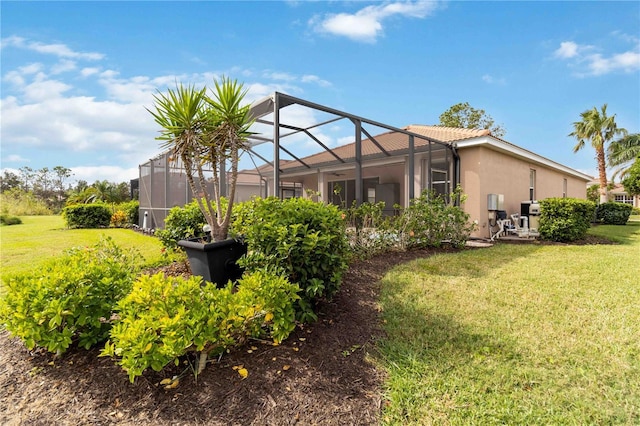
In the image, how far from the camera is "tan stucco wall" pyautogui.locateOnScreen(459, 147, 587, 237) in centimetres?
962

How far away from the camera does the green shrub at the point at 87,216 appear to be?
48.7 feet

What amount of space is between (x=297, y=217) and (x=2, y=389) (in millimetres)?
2746

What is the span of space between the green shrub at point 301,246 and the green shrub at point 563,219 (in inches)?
382

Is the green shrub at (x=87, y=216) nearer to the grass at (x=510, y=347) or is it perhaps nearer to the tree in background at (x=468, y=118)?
the grass at (x=510, y=347)

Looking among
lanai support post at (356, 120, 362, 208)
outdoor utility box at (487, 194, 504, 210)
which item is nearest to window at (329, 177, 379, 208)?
outdoor utility box at (487, 194, 504, 210)

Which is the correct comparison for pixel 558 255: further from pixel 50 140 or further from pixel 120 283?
pixel 50 140

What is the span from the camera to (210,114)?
160 inches

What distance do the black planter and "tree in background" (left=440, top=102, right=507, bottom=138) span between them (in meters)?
28.5

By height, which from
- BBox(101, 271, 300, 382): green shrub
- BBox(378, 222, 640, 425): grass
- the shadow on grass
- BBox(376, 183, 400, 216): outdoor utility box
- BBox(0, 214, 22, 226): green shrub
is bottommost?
BBox(378, 222, 640, 425): grass

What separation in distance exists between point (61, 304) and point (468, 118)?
103ft

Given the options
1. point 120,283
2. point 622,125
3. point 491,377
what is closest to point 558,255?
point 491,377

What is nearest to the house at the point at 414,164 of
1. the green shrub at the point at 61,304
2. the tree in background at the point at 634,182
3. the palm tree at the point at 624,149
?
the green shrub at the point at 61,304

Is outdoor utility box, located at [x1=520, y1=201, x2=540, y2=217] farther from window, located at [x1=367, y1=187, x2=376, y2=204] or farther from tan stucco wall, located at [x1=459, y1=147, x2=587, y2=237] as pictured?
window, located at [x1=367, y1=187, x2=376, y2=204]

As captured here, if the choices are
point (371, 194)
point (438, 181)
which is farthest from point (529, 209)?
point (371, 194)
